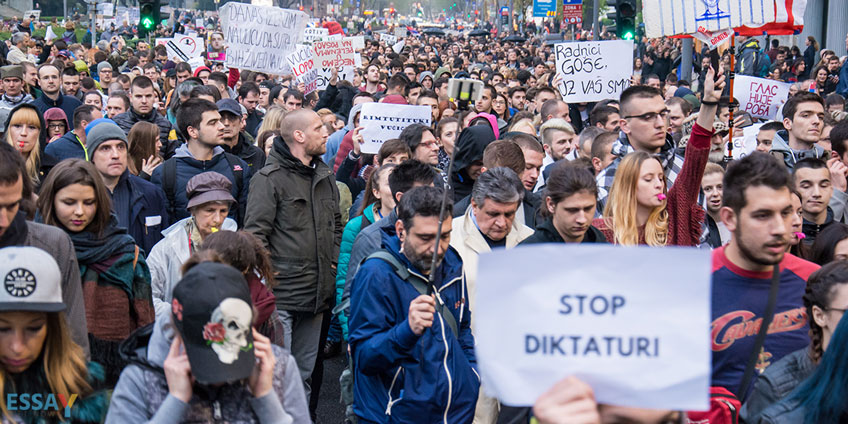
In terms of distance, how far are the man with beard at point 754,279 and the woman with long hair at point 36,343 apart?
90.9 inches

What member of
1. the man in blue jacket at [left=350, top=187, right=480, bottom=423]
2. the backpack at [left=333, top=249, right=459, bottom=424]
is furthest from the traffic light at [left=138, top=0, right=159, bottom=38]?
the man in blue jacket at [left=350, top=187, right=480, bottom=423]

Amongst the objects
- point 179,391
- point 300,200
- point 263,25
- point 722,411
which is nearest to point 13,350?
point 179,391

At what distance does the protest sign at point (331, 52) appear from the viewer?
14.6 m

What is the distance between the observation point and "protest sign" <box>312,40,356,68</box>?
1462 cm

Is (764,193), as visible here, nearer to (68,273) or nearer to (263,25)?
(68,273)

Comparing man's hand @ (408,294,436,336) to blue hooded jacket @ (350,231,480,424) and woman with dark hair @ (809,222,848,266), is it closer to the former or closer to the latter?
blue hooded jacket @ (350,231,480,424)

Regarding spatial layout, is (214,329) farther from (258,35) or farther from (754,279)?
(258,35)

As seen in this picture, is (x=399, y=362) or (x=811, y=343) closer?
(x=811, y=343)

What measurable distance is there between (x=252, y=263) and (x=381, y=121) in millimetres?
4938

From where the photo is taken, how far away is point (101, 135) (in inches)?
260

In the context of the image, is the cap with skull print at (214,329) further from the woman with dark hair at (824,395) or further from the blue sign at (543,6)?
the blue sign at (543,6)

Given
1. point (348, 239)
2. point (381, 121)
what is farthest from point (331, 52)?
point (348, 239)

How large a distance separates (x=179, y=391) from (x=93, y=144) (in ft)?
13.0

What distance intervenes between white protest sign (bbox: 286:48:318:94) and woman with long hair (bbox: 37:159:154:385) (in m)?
9.81
